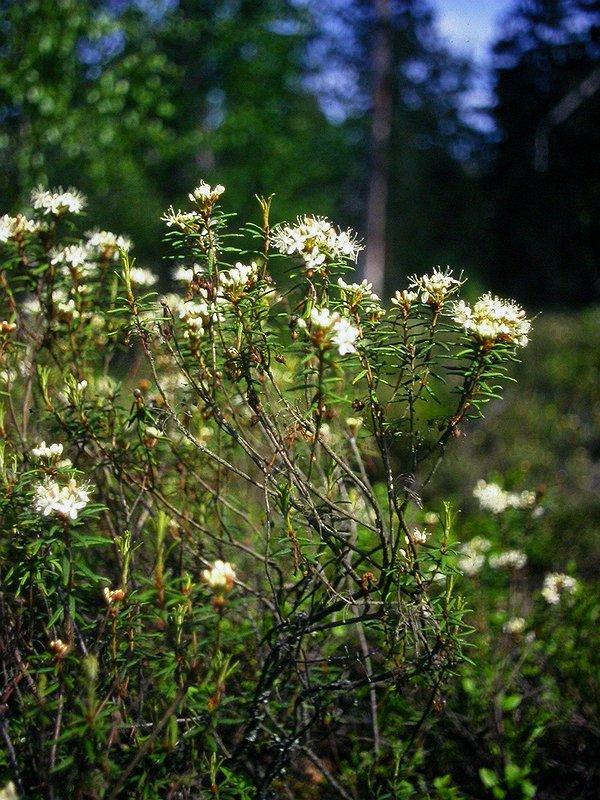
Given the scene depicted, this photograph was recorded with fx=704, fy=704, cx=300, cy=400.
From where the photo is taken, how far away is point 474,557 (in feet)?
11.6

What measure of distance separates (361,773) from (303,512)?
3.53 feet

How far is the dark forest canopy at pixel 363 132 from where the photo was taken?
32.9ft

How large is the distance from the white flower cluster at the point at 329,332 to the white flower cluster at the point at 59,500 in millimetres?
779

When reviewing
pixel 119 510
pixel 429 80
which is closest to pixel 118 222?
pixel 429 80

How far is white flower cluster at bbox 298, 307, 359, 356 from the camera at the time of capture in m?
1.82

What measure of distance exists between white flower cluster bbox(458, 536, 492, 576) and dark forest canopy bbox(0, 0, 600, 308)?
629 centimetres

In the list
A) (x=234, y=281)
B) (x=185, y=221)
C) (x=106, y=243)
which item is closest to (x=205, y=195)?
(x=185, y=221)

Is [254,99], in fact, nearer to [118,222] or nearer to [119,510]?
[118,222]

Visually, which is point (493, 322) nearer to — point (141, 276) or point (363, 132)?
point (141, 276)

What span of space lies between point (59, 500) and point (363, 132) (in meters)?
20.4

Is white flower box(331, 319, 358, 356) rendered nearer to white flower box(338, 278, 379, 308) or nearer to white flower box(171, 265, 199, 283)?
white flower box(338, 278, 379, 308)

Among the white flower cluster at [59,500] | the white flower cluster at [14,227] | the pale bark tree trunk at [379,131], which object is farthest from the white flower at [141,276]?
the pale bark tree trunk at [379,131]

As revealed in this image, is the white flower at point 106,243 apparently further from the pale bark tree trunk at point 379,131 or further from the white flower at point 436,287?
the pale bark tree trunk at point 379,131

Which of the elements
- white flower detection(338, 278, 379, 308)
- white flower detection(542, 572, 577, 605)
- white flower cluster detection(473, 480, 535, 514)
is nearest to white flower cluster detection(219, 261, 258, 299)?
white flower detection(338, 278, 379, 308)
